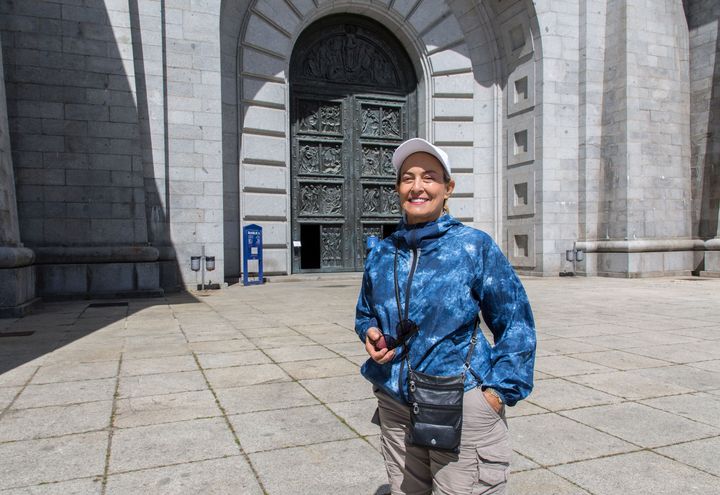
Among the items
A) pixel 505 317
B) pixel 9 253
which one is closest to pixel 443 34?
pixel 9 253

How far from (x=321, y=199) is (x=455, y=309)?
1624cm

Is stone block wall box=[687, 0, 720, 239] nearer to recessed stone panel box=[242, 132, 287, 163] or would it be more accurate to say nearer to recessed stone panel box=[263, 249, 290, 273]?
recessed stone panel box=[242, 132, 287, 163]

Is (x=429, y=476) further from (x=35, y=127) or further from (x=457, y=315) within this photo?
(x=35, y=127)

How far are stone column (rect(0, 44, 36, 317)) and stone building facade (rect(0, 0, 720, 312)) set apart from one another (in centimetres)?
221

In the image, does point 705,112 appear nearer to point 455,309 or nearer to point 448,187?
point 448,187

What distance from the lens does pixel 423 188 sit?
2.22 m

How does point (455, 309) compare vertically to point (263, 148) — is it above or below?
below

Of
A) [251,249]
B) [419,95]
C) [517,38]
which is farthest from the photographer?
[419,95]

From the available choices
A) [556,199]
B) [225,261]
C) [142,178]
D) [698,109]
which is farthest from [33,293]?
[698,109]

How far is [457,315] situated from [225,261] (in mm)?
14513

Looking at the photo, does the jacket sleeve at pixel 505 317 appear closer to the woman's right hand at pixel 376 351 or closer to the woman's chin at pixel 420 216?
the woman's chin at pixel 420 216

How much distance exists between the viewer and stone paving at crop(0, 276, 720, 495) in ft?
10.8

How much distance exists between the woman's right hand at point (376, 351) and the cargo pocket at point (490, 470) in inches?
17.4

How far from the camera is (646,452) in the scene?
11.8ft
